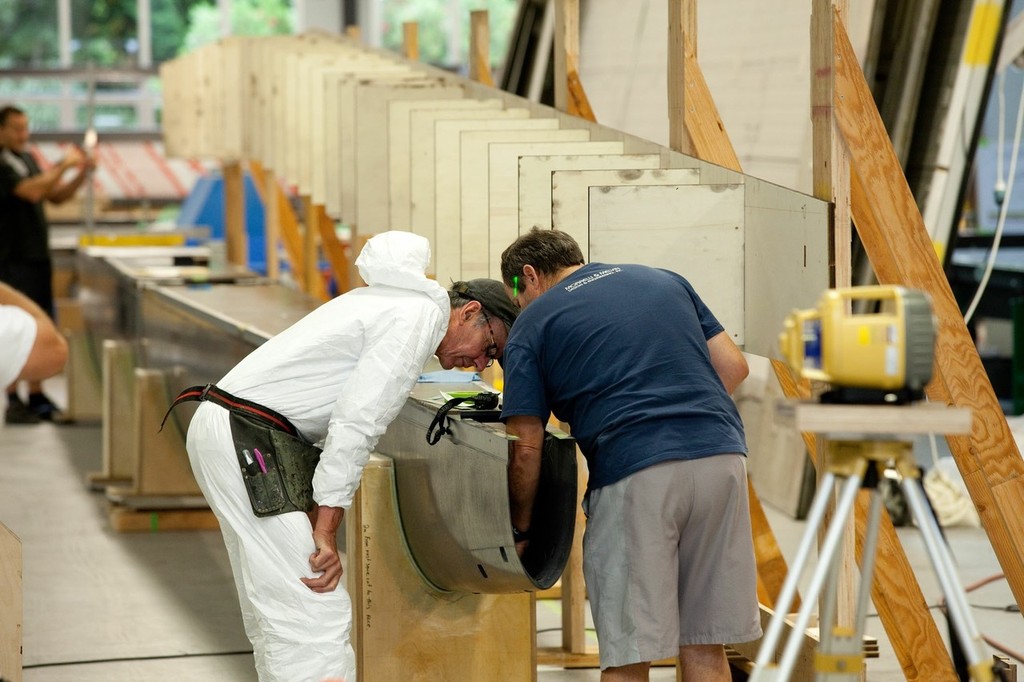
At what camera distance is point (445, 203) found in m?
4.43

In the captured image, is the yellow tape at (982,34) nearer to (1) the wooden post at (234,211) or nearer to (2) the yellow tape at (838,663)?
(2) the yellow tape at (838,663)

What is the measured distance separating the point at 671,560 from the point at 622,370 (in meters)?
0.43

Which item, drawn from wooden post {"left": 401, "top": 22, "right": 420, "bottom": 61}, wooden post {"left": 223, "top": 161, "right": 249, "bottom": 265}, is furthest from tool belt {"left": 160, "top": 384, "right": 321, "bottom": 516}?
wooden post {"left": 223, "top": 161, "right": 249, "bottom": 265}

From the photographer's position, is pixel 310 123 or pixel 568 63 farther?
pixel 310 123

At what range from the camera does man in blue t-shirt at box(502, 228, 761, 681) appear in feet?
9.91

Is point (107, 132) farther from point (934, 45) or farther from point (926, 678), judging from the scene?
point (926, 678)

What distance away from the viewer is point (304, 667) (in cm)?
333

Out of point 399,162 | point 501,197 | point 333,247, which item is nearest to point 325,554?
point 501,197

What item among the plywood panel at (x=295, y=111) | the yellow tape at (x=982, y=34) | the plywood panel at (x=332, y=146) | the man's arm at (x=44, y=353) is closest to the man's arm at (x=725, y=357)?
the man's arm at (x=44, y=353)

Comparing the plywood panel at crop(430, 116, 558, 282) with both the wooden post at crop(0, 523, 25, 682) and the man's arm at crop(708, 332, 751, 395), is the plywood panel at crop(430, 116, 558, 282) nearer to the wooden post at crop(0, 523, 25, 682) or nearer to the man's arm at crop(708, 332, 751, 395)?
the man's arm at crop(708, 332, 751, 395)

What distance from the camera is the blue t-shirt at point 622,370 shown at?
119 inches

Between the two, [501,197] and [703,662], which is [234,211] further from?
[703,662]

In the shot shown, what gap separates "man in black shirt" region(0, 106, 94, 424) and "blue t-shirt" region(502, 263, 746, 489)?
682 cm

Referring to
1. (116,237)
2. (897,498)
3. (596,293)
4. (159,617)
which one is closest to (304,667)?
(596,293)
